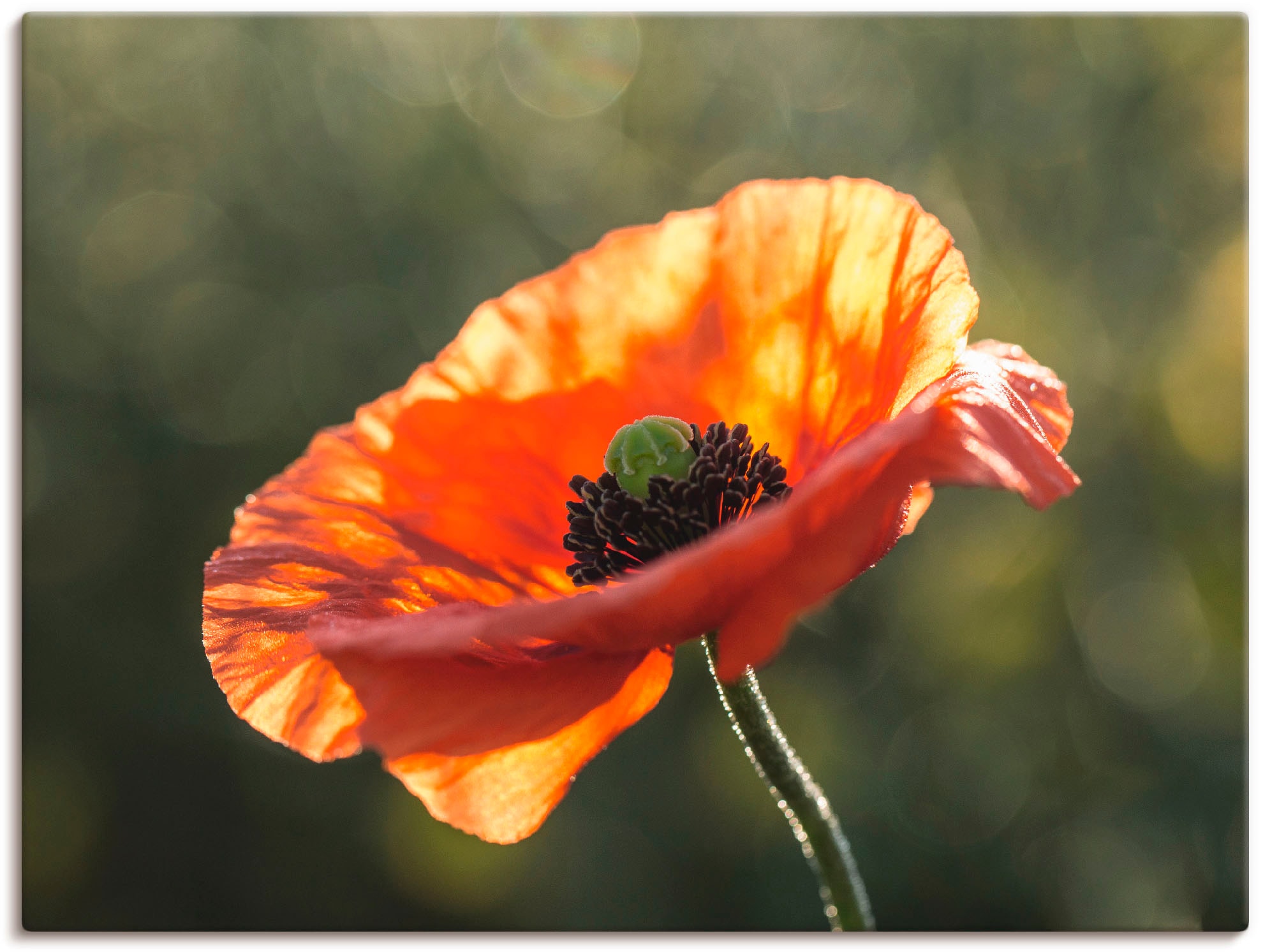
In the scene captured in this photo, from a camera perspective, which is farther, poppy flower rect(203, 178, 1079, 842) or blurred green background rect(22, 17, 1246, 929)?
blurred green background rect(22, 17, 1246, 929)

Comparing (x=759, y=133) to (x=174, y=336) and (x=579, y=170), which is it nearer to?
(x=579, y=170)

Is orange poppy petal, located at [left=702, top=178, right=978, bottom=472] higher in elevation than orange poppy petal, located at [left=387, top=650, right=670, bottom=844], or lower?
higher

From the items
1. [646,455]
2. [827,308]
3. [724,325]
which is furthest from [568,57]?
[646,455]

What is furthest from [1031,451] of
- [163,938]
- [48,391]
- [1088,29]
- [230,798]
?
[230,798]

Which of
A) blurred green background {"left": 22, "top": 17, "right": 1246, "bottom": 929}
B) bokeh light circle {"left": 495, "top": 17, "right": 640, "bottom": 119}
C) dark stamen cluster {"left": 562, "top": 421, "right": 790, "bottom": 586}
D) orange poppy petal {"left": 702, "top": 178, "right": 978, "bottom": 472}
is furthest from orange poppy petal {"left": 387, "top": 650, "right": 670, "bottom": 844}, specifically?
bokeh light circle {"left": 495, "top": 17, "right": 640, "bottom": 119}

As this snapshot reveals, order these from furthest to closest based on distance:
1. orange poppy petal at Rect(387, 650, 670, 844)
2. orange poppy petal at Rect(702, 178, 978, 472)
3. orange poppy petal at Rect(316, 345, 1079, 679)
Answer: orange poppy petal at Rect(702, 178, 978, 472) → orange poppy petal at Rect(387, 650, 670, 844) → orange poppy petal at Rect(316, 345, 1079, 679)

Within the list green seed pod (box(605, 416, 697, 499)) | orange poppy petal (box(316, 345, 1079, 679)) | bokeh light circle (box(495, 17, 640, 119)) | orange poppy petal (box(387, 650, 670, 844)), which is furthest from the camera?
bokeh light circle (box(495, 17, 640, 119))

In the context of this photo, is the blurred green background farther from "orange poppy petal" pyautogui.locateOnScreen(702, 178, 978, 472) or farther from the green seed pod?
the green seed pod
